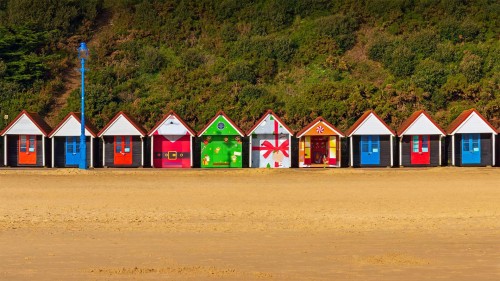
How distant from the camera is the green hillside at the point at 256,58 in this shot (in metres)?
48.1

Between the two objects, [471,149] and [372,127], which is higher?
[372,127]

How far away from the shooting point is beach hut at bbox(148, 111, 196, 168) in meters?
36.6

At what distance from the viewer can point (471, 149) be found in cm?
3700

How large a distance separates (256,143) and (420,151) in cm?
783

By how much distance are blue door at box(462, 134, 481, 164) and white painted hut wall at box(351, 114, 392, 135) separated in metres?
3.97

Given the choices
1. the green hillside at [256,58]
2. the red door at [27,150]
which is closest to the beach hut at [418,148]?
the green hillside at [256,58]

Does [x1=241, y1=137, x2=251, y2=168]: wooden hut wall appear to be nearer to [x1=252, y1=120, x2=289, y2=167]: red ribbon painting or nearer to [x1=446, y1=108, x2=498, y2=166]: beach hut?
[x1=252, y1=120, x2=289, y2=167]: red ribbon painting

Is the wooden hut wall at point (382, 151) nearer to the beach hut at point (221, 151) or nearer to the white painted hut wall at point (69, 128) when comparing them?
the beach hut at point (221, 151)

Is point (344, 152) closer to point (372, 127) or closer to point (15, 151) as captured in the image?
point (372, 127)

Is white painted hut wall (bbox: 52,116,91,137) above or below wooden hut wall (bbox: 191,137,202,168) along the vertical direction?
above

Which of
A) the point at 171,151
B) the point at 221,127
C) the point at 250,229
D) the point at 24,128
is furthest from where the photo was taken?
the point at 171,151

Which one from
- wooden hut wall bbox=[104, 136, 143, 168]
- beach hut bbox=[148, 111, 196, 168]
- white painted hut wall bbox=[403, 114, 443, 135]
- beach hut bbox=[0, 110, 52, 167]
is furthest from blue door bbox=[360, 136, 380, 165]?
beach hut bbox=[0, 110, 52, 167]

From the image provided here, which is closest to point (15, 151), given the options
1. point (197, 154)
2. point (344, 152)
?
point (197, 154)

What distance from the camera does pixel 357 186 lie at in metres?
25.5
